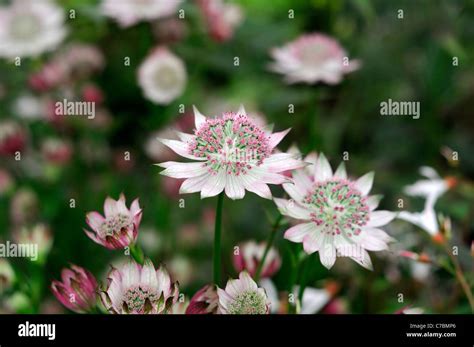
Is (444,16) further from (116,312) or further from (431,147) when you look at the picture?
(116,312)

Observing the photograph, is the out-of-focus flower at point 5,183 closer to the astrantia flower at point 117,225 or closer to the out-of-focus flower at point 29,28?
the out-of-focus flower at point 29,28

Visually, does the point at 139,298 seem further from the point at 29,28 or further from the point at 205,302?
the point at 29,28

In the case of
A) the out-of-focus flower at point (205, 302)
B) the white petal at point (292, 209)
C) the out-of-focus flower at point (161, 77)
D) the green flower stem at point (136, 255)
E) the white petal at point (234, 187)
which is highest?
the out-of-focus flower at point (161, 77)

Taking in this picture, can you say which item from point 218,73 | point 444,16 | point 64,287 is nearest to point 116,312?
point 64,287

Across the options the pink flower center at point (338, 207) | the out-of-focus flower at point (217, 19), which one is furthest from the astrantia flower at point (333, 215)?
the out-of-focus flower at point (217, 19)

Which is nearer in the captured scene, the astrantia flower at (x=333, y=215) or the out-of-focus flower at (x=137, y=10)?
the astrantia flower at (x=333, y=215)

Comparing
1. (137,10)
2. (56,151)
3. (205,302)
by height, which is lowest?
(205,302)

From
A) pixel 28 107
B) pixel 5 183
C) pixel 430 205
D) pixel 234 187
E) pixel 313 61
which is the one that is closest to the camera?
pixel 234 187

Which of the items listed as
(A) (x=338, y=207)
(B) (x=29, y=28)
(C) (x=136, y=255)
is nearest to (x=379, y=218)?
(A) (x=338, y=207)
